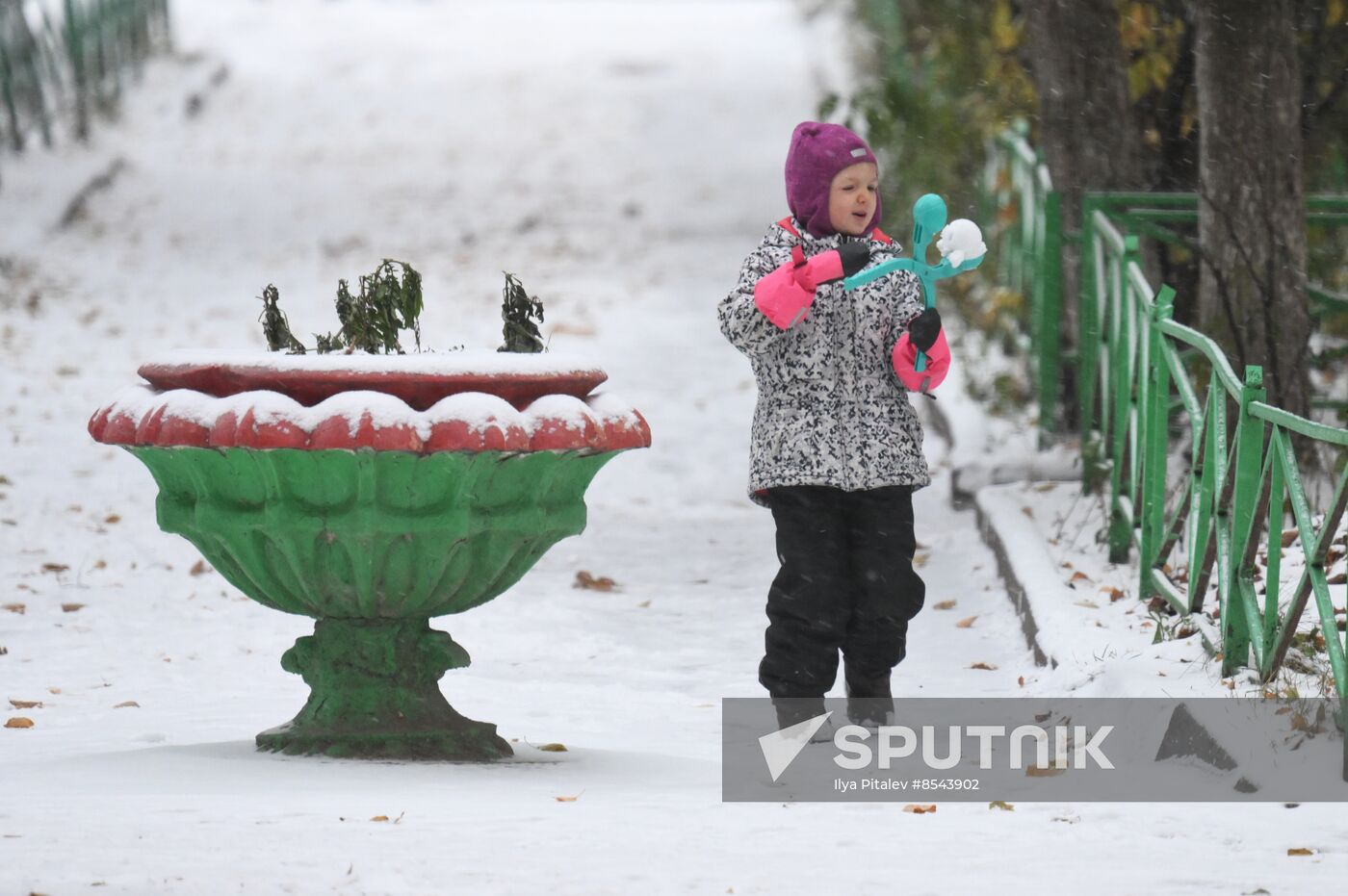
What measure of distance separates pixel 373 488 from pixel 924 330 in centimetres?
132

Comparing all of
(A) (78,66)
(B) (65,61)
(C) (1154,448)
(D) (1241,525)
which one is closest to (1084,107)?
(C) (1154,448)

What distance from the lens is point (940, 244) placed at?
452 centimetres

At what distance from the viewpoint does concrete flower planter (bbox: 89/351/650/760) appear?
4090 mm

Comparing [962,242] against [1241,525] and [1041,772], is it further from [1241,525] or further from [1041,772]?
[1041,772]

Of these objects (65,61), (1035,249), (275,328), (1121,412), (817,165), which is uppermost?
(65,61)

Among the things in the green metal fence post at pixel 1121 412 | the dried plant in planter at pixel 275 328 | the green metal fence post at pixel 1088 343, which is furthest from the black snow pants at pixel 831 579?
the green metal fence post at pixel 1088 343

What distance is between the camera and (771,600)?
4.75 m

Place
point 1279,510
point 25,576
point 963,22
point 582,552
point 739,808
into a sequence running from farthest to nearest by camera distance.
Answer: point 963,22 < point 582,552 < point 25,576 < point 1279,510 < point 739,808

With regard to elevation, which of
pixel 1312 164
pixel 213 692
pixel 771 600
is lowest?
pixel 213 692

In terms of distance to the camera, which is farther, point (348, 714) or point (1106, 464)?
point (1106, 464)

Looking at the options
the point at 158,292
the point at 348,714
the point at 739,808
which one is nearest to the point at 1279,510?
the point at 739,808

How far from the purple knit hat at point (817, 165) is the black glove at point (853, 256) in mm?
234

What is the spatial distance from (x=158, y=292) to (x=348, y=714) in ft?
33.7

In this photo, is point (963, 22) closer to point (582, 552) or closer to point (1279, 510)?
point (582, 552)
